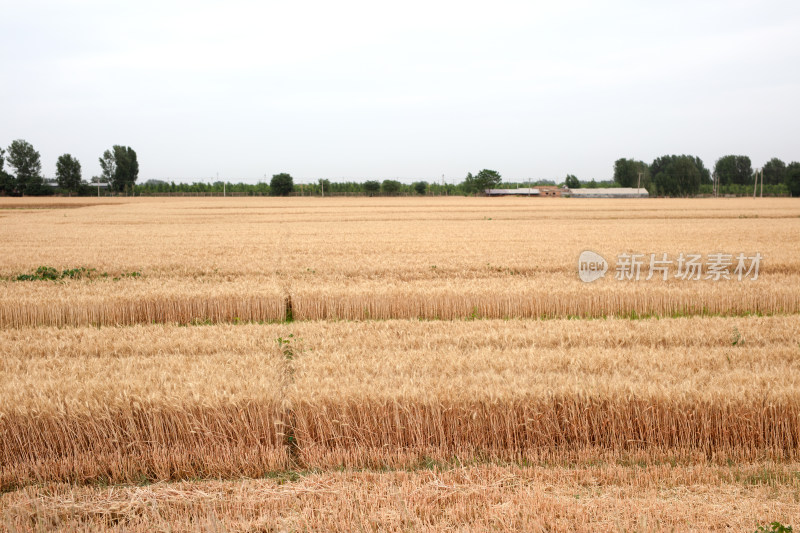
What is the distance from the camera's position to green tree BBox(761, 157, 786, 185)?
166000 mm

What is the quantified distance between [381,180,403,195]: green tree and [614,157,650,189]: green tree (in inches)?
3091

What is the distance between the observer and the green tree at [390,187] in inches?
4808

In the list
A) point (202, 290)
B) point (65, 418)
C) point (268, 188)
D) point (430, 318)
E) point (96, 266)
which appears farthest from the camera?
point (268, 188)

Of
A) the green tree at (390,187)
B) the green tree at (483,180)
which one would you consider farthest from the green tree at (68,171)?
the green tree at (483,180)

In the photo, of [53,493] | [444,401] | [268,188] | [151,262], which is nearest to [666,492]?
[444,401]

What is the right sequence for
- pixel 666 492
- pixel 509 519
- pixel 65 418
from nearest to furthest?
pixel 509 519, pixel 666 492, pixel 65 418

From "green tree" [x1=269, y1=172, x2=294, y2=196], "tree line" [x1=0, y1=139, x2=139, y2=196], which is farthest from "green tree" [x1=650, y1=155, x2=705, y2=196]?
"tree line" [x1=0, y1=139, x2=139, y2=196]

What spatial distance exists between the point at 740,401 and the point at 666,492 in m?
1.73

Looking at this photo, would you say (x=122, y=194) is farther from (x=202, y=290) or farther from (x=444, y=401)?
(x=444, y=401)

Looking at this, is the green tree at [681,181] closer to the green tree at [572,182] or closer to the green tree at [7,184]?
the green tree at [572,182]

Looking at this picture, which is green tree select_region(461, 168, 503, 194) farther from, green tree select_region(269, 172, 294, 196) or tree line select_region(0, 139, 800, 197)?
green tree select_region(269, 172, 294, 196)

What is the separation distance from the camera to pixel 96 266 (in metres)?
17.3

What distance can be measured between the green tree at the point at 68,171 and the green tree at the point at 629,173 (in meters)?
148

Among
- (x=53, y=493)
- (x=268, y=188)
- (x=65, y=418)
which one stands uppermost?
(x=268, y=188)
